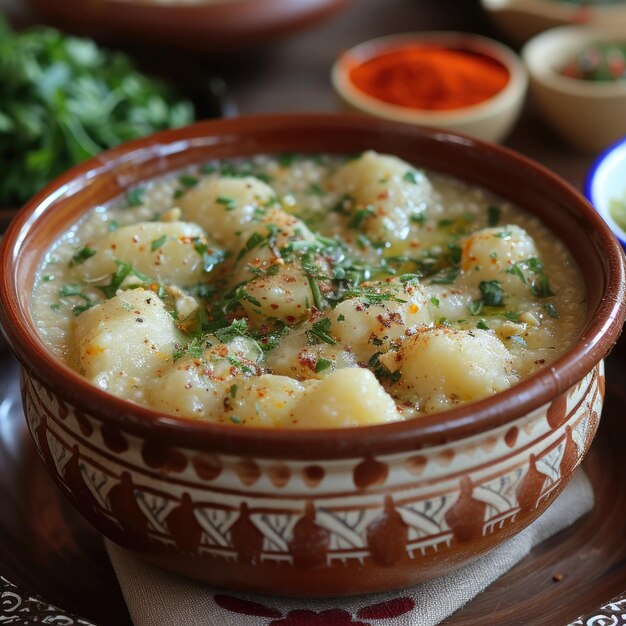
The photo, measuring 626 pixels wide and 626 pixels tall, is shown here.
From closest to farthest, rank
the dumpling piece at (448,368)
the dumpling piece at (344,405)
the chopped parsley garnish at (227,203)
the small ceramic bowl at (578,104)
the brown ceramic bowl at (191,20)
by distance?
the dumpling piece at (344,405), the dumpling piece at (448,368), the chopped parsley garnish at (227,203), the small ceramic bowl at (578,104), the brown ceramic bowl at (191,20)

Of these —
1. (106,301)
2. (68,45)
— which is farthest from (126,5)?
(106,301)

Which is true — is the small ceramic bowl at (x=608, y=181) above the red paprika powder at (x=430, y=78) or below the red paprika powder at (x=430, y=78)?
above

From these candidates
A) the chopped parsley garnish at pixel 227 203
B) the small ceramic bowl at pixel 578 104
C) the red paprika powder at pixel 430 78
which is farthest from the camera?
the red paprika powder at pixel 430 78

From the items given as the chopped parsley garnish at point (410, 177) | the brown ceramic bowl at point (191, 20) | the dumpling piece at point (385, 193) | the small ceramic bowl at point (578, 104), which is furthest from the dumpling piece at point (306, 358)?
the brown ceramic bowl at point (191, 20)

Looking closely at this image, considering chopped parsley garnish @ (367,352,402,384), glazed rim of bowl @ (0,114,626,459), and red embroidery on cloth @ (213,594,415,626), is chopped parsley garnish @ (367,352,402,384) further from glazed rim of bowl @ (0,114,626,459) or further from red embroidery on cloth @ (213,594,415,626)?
red embroidery on cloth @ (213,594,415,626)

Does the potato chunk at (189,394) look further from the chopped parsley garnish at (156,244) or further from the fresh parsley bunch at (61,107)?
the fresh parsley bunch at (61,107)

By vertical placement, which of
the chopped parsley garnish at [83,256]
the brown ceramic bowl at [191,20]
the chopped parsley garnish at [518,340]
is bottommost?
the brown ceramic bowl at [191,20]

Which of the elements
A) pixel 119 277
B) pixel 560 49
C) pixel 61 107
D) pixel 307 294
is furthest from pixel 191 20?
pixel 307 294
